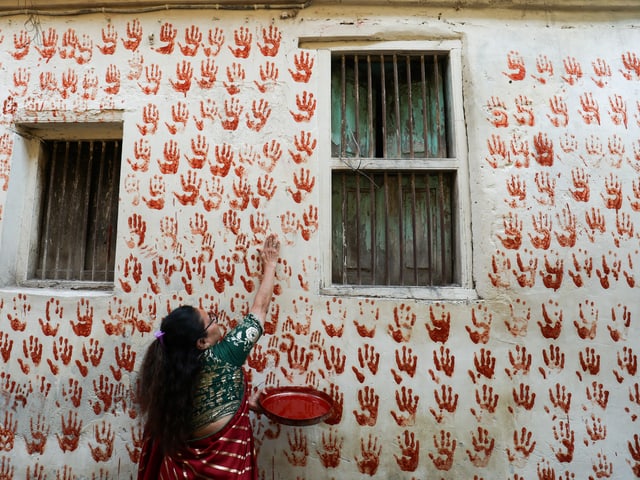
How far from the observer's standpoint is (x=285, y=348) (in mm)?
2600

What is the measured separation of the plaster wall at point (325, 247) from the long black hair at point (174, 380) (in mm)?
742

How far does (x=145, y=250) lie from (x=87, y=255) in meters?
0.64

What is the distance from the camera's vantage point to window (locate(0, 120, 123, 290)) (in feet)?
9.55

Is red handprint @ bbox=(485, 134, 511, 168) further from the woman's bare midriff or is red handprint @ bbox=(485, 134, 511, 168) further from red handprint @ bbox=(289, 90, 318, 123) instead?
the woman's bare midriff

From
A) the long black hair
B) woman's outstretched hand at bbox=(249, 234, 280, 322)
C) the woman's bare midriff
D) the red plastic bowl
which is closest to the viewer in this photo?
the long black hair

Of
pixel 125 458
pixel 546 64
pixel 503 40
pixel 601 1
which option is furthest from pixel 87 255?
pixel 601 1

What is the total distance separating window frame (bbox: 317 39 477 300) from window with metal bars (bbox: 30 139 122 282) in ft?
5.32

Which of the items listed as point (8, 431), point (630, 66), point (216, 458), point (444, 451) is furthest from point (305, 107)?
point (8, 431)

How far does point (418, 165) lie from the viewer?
9.14 ft

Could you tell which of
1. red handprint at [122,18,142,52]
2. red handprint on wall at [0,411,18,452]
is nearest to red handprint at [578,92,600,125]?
red handprint at [122,18,142,52]

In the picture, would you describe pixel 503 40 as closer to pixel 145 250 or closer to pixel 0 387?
pixel 145 250

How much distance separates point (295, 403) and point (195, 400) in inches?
26.7

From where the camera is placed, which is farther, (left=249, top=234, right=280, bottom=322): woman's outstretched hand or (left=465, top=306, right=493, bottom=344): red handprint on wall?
(left=465, top=306, right=493, bottom=344): red handprint on wall

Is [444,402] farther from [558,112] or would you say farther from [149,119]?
[149,119]
